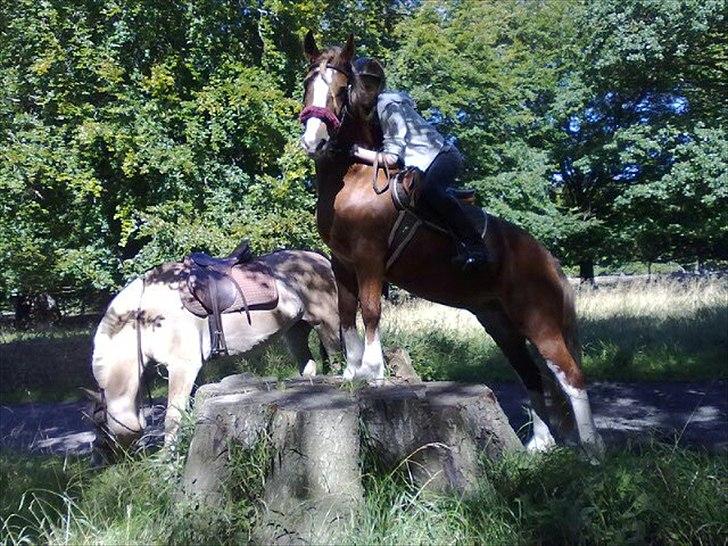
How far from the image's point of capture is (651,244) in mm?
28203

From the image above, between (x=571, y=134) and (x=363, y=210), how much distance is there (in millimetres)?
24449

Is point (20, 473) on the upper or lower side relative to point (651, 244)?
upper

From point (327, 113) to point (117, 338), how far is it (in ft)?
10.2

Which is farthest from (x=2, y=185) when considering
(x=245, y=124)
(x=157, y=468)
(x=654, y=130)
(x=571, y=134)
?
(x=571, y=134)

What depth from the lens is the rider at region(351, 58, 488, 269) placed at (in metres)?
4.63

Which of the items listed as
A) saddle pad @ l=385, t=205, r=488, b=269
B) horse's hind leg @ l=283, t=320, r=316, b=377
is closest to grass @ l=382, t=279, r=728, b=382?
horse's hind leg @ l=283, t=320, r=316, b=377

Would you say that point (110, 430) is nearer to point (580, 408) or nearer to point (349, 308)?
point (349, 308)

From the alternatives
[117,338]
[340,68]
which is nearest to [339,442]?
[340,68]

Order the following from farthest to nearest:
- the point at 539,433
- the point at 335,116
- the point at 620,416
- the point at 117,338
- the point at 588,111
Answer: the point at 588,111, the point at 620,416, the point at 117,338, the point at 539,433, the point at 335,116

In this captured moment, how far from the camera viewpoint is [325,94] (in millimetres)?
4340

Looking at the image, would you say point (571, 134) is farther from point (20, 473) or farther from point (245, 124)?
point (20, 473)

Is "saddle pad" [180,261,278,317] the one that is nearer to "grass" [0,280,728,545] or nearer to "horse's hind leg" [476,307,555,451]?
"grass" [0,280,728,545]

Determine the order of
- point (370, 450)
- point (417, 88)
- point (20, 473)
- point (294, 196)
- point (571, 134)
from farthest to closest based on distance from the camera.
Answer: point (571, 134) → point (417, 88) → point (294, 196) → point (20, 473) → point (370, 450)

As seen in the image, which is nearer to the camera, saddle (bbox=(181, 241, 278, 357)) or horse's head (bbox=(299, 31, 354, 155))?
horse's head (bbox=(299, 31, 354, 155))
